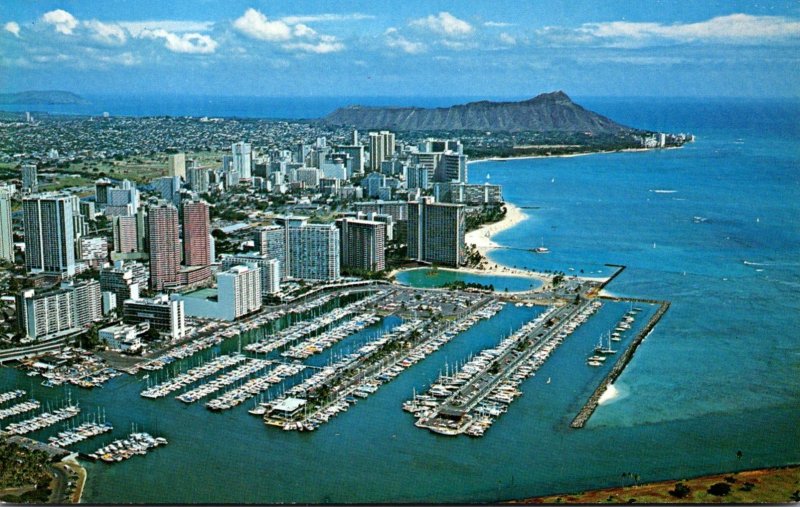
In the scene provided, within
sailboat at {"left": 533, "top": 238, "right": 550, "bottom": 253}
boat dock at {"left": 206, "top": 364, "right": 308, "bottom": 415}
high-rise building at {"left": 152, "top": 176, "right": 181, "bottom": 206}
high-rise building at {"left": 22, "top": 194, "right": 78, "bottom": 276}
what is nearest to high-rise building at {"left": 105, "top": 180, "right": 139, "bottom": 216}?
high-rise building at {"left": 152, "top": 176, "right": 181, "bottom": 206}

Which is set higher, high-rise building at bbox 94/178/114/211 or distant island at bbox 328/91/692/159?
distant island at bbox 328/91/692/159

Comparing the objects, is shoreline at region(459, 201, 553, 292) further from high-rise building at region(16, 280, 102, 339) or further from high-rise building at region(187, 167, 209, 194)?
high-rise building at region(187, 167, 209, 194)

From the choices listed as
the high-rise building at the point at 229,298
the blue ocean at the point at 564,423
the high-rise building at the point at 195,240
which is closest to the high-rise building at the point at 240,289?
the high-rise building at the point at 229,298

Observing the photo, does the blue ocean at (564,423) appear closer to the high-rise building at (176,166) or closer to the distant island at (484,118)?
the high-rise building at (176,166)

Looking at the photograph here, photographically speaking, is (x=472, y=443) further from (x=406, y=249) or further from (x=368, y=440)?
(x=406, y=249)

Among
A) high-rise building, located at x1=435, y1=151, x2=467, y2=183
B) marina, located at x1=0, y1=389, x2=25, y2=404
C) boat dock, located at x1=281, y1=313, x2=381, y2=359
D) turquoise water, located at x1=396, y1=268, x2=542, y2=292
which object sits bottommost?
marina, located at x1=0, y1=389, x2=25, y2=404

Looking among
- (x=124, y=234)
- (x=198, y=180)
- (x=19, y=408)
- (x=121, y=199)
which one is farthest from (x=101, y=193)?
(x=19, y=408)
